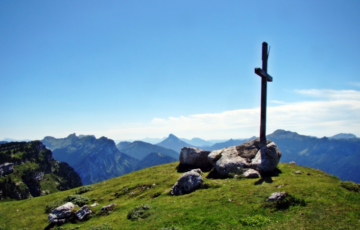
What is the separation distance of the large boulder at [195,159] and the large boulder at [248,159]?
3428 millimetres

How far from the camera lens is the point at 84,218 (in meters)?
25.2

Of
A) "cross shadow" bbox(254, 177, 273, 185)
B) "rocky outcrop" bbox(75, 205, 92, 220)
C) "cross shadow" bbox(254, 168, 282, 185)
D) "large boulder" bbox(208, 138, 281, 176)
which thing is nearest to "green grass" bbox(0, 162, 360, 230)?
"cross shadow" bbox(254, 177, 273, 185)

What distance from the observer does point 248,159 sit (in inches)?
1240

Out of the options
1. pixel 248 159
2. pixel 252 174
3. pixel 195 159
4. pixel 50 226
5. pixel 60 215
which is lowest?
pixel 50 226

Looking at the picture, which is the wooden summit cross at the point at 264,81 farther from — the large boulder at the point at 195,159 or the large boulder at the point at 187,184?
the large boulder at the point at 187,184

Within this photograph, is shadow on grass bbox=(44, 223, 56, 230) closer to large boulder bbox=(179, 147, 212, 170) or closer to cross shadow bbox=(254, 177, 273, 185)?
large boulder bbox=(179, 147, 212, 170)

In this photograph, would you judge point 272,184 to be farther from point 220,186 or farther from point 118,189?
point 118,189

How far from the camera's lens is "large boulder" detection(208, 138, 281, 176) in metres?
28.5

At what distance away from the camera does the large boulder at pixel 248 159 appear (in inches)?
1121

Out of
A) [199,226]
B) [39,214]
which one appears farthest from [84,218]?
[199,226]

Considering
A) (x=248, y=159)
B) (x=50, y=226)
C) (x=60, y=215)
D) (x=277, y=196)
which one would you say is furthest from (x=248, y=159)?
(x=50, y=226)

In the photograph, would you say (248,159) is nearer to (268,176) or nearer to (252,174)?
(252,174)

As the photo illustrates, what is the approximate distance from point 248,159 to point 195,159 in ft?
34.6

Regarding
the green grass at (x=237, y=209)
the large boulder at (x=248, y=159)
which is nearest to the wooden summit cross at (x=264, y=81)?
the large boulder at (x=248, y=159)
